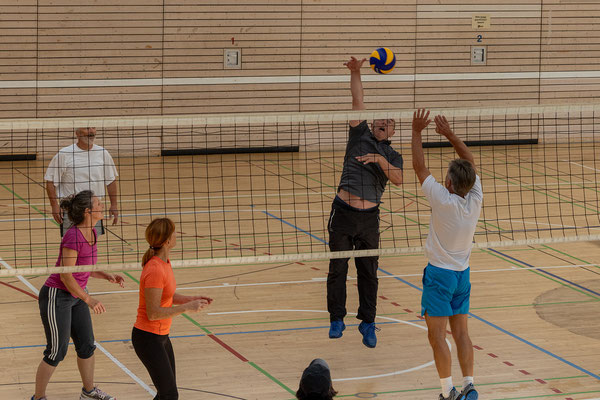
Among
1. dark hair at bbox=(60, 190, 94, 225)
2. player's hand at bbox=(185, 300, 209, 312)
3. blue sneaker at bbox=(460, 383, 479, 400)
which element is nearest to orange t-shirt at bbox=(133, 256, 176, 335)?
player's hand at bbox=(185, 300, 209, 312)

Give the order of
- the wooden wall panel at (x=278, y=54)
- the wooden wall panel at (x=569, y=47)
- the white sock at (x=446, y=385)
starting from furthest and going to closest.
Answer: the wooden wall panel at (x=569, y=47) → the wooden wall panel at (x=278, y=54) → the white sock at (x=446, y=385)

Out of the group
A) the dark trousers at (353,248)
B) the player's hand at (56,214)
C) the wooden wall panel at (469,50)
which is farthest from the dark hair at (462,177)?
the wooden wall panel at (469,50)

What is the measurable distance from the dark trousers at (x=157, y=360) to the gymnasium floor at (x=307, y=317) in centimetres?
118

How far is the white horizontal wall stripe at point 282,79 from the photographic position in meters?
18.4

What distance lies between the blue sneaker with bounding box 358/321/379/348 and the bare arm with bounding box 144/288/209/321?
108 inches

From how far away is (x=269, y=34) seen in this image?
770 inches

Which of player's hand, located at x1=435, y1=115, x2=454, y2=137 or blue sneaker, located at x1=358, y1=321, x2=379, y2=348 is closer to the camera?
player's hand, located at x1=435, y1=115, x2=454, y2=137

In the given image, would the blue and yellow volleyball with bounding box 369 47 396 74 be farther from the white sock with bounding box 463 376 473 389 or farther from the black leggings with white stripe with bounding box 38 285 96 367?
the black leggings with white stripe with bounding box 38 285 96 367

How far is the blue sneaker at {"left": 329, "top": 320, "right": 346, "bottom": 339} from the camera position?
8305 millimetres

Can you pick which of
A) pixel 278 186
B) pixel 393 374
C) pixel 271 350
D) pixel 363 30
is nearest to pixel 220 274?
pixel 271 350

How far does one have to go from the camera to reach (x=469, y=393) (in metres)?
6.74

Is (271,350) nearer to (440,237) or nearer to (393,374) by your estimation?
(393,374)

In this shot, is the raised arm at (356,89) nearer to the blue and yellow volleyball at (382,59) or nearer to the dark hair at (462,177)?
the blue and yellow volleyball at (382,59)

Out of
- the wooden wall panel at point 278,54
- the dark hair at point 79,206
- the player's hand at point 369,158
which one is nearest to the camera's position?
the dark hair at point 79,206
